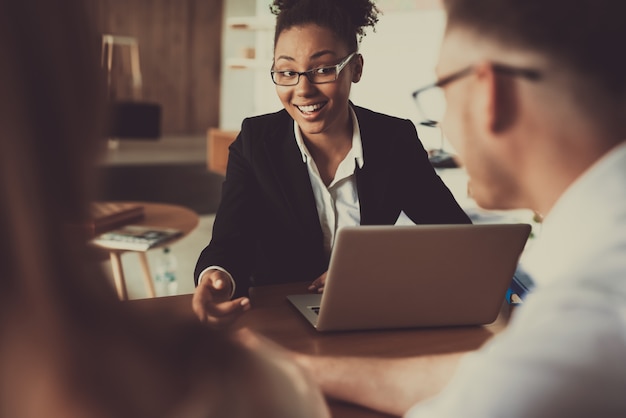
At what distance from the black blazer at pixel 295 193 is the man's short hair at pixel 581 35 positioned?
3.47 ft

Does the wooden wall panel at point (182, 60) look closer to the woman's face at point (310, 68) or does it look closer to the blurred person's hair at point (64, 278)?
the woman's face at point (310, 68)

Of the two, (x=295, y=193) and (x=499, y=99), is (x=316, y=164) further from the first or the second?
(x=499, y=99)

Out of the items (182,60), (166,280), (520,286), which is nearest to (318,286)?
(520,286)

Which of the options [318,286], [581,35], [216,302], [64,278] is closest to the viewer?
Answer: [64,278]

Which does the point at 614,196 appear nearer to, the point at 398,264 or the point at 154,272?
the point at 398,264

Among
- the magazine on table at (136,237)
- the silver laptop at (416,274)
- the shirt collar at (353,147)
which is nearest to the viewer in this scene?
the silver laptop at (416,274)

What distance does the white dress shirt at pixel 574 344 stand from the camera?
0.62m

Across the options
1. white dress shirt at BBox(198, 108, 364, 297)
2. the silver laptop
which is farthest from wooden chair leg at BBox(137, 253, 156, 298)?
the silver laptop

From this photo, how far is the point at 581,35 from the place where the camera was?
0.73m

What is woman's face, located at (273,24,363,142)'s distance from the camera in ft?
5.72

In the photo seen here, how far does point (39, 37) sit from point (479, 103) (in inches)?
21.6

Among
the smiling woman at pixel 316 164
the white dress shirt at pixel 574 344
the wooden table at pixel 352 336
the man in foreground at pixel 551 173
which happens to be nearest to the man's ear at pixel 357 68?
the smiling woman at pixel 316 164

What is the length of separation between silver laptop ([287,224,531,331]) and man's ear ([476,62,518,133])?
0.42 metres

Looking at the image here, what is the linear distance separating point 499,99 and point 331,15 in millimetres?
1099
